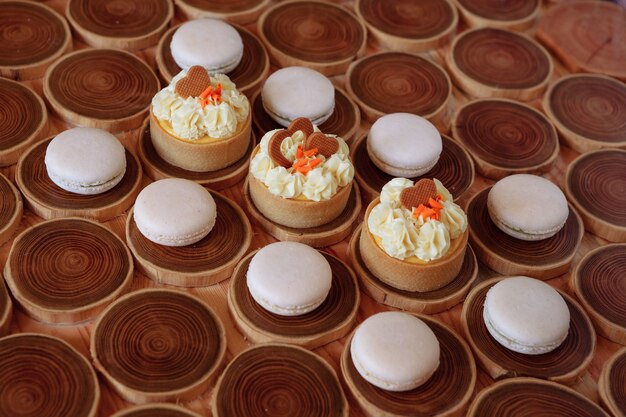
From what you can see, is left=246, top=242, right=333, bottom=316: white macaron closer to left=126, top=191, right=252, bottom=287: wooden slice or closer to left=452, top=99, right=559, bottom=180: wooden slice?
left=126, top=191, right=252, bottom=287: wooden slice

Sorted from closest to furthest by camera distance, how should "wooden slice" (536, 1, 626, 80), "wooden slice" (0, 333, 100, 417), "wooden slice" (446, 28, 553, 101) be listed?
"wooden slice" (0, 333, 100, 417), "wooden slice" (446, 28, 553, 101), "wooden slice" (536, 1, 626, 80)

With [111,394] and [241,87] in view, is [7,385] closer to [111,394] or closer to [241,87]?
[111,394]

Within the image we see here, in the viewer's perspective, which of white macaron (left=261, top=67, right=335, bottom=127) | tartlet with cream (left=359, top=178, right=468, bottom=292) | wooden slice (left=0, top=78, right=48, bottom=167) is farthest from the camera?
white macaron (left=261, top=67, right=335, bottom=127)

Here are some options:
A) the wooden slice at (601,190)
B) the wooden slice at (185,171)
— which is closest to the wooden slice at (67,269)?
the wooden slice at (185,171)

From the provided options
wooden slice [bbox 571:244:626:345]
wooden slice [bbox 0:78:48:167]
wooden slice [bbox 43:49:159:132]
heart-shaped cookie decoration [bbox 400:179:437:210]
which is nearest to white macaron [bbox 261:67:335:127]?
wooden slice [bbox 43:49:159:132]

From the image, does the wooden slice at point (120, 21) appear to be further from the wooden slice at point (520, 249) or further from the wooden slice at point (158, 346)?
the wooden slice at point (520, 249)

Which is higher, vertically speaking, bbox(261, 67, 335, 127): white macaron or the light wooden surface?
bbox(261, 67, 335, 127): white macaron

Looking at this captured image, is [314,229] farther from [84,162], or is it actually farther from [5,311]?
[5,311]
